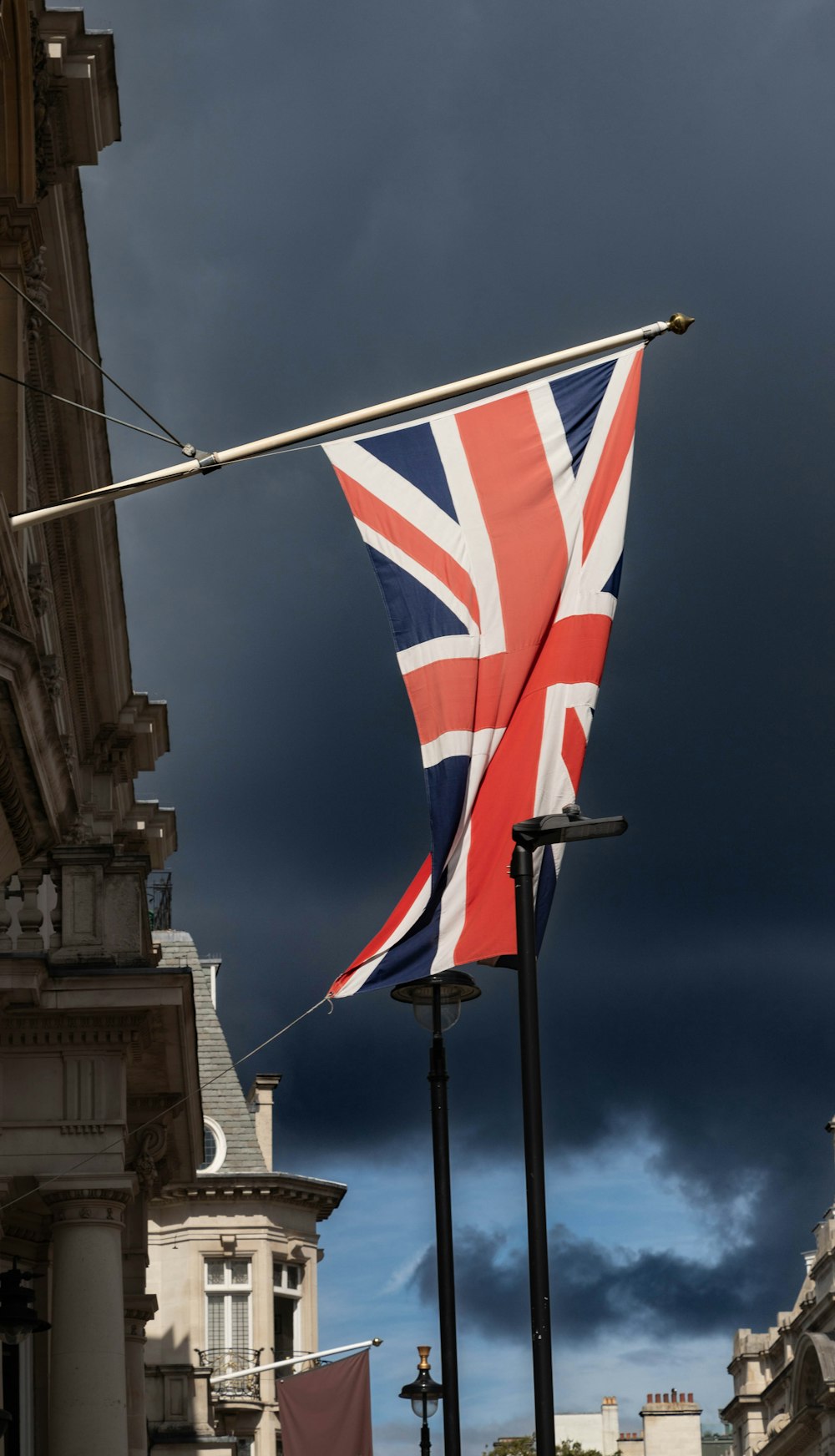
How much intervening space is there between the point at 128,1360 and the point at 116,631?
9.71 meters

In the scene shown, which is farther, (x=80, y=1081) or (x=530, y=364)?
(x=80, y=1081)

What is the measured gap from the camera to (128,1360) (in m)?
26.3

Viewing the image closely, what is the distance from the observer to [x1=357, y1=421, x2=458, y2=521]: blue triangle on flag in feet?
49.7

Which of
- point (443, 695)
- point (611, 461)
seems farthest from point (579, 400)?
point (443, 695)

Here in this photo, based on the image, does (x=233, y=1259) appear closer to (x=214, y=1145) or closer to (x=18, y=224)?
(x=214, y=1145)

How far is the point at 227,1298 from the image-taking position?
54.8m

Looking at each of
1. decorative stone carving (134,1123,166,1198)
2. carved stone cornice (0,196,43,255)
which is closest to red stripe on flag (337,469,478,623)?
carved stone cornice (0,196,43,255)

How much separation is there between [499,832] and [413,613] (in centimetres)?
178

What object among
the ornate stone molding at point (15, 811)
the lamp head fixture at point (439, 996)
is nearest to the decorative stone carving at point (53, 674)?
the lamp head fixture at point (439, 996)

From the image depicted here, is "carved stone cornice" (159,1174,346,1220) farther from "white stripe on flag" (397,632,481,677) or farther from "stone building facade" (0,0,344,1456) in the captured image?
"white stripe on flag" (397,632,481,677)

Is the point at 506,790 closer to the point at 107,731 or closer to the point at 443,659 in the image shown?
the point at 443,659

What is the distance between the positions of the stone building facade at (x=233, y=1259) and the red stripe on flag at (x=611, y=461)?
39314 millimetres

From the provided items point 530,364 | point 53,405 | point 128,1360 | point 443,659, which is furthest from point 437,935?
point 128,1360

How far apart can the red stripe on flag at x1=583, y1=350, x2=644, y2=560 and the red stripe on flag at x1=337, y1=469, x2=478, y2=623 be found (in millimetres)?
900
